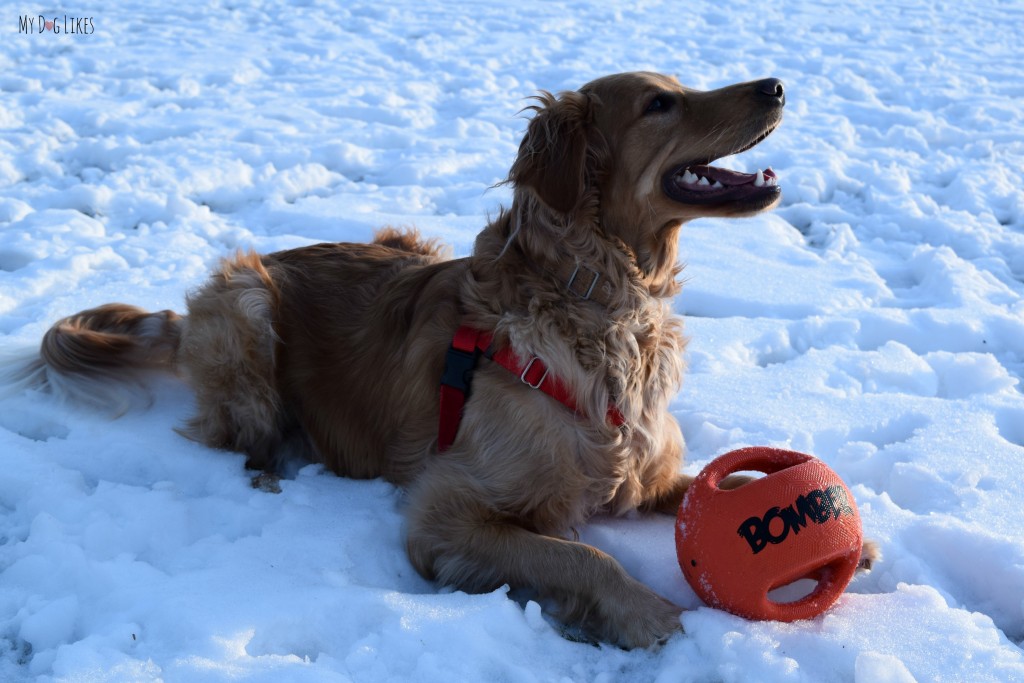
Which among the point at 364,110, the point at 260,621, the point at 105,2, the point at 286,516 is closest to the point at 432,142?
the point at 364,110

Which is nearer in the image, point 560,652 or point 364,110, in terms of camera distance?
point 560,652

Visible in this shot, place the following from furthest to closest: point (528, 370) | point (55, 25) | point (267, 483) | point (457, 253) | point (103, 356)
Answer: point (55, 25), point (457, 253), point (103, 356), point (267, 483), point (528, 370)

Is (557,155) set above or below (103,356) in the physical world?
above

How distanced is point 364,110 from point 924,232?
4.44 m

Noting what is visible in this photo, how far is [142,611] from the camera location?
2.39 m

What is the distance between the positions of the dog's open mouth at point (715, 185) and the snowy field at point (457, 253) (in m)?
1.02

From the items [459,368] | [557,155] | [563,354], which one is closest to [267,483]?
[459,368]

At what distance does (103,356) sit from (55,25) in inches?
269

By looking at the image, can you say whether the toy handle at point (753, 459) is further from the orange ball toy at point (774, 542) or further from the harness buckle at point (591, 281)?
the harness buckle at point (591, 281)

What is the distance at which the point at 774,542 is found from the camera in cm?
245

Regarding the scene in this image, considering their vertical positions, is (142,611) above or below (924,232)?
below

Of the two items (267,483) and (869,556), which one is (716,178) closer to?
(869,556)

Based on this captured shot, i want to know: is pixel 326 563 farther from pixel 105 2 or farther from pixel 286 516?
pixel 105 2

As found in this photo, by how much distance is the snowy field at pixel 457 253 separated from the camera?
94.3 inches
